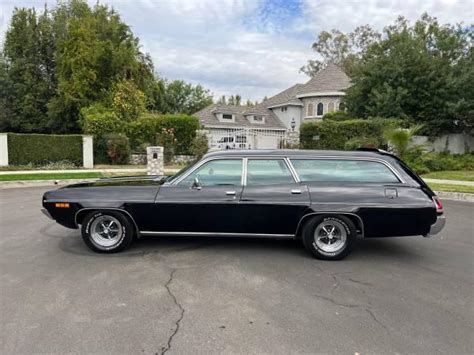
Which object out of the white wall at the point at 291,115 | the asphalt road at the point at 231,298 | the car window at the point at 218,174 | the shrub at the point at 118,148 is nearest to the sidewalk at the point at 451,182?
the asphalt road at the point at 231,298

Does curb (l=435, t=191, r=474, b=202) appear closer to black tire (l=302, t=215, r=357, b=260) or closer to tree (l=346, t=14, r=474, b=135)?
black tire (l=302, t=215, r=357, b=260)

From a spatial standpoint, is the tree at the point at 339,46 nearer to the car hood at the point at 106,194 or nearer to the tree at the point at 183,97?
the tree at the point at 183,97

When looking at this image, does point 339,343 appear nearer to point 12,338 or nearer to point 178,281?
point 178,281

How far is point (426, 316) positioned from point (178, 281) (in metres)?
2.63

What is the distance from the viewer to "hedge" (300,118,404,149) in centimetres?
1897

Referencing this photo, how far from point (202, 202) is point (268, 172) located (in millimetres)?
1055

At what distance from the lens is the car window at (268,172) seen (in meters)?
5.07

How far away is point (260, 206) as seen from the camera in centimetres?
491

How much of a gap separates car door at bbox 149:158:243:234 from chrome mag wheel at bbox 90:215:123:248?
1.65 feet

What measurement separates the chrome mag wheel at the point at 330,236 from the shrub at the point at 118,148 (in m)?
15.6

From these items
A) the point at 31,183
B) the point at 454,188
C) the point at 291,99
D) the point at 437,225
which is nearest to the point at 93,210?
the point at 437,225

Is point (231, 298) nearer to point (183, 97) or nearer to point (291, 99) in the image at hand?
point (291, 99)

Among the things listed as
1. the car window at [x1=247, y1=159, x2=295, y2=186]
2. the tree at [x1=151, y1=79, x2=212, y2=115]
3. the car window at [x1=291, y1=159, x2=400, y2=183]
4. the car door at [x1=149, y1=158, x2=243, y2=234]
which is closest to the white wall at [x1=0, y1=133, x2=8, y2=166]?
the car door at [x1=149, y1=158, x2=243, y2=234]

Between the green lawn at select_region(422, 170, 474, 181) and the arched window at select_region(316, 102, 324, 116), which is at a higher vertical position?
the arched window at select_region(316, 102, 324, 116)
